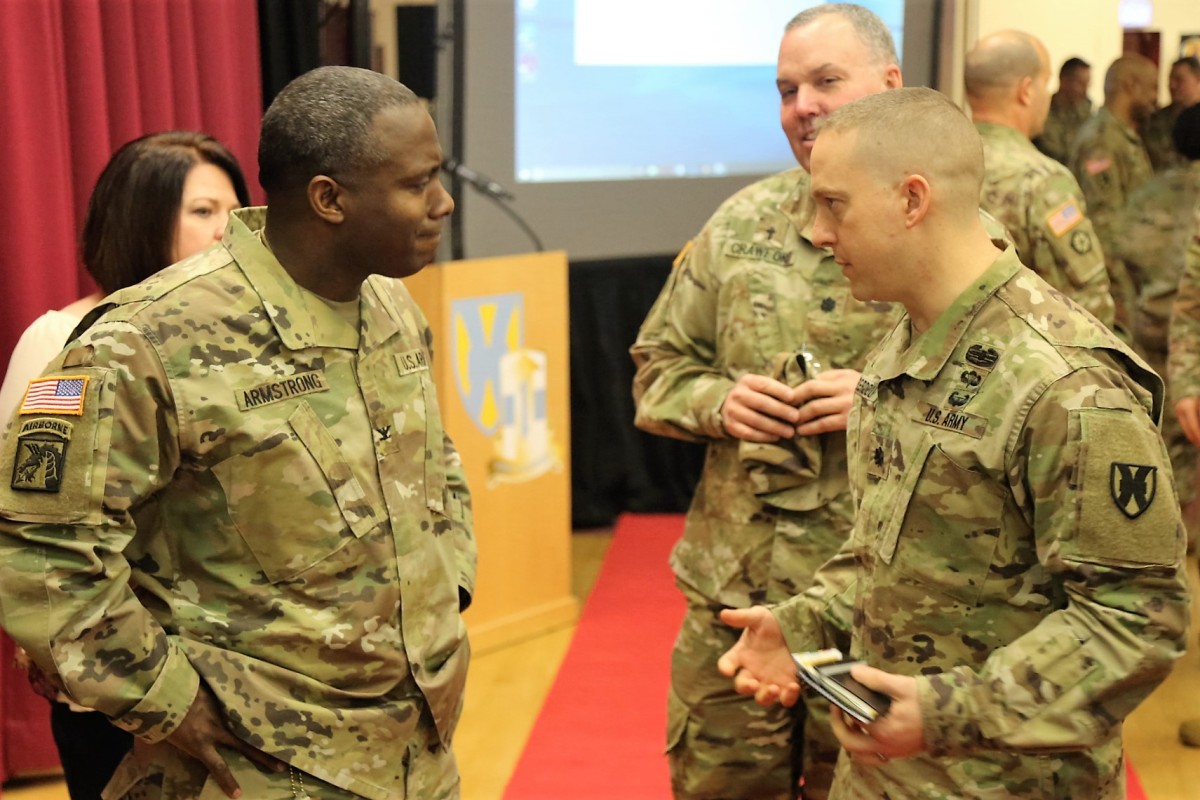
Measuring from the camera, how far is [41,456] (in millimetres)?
1523

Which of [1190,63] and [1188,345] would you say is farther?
Answer: [1190,63]

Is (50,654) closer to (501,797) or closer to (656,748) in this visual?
(501,797)

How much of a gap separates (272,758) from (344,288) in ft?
1.92

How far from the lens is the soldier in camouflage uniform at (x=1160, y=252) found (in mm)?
4375

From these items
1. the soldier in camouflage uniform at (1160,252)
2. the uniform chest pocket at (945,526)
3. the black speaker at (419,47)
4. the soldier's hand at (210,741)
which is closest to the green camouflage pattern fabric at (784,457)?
the uniform chest pocket at (945,526)

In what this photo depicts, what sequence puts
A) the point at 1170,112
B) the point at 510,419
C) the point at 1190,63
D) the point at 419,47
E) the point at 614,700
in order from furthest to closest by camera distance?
the point at 1190,63, the point at 1170,112, the point at 419,47, the point at 510,419, the point at 614,700

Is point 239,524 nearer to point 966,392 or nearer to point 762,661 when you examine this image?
point 762,661

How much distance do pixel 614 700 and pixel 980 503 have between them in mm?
2762

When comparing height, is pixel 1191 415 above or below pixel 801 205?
below

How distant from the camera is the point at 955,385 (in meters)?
1.55

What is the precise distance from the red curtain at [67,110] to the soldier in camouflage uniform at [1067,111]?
11.6ft

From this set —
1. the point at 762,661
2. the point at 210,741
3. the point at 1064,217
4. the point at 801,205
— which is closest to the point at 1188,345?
the point at 1064,217

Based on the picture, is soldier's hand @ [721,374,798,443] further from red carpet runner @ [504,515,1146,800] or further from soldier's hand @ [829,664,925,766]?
red carpet runner @ [504,515,1146,800]

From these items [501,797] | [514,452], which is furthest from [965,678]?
[514,452]
